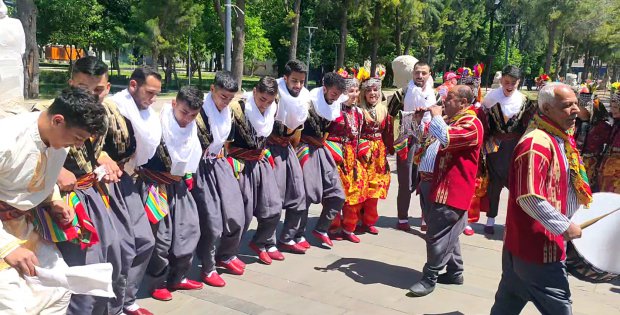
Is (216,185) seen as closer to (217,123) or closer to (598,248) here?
(217,123)

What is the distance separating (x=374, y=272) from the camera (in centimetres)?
503

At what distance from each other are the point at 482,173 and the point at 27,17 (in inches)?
654

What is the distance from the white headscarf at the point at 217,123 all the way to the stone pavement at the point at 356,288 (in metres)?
1.15

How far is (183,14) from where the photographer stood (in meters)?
28.2

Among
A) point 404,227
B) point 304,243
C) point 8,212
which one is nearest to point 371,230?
point 404,227

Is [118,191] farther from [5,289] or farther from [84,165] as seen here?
[5,289]

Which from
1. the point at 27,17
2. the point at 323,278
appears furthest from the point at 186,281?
the point at 27,17

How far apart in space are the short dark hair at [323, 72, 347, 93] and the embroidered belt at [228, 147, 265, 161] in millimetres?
968

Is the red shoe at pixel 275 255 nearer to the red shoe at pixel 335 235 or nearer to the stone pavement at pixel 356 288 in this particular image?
the stone pavement at pixel 356 288

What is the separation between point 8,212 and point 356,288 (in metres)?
2.79

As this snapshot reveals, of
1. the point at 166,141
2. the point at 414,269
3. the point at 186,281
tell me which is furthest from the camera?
the point at 414,269

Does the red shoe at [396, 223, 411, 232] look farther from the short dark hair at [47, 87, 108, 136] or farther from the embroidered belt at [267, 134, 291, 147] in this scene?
the short dark hair at [47, 87, 108, 136]

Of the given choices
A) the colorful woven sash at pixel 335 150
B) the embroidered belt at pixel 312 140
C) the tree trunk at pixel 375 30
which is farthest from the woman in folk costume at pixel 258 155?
the tree trunk at pixel 375 30

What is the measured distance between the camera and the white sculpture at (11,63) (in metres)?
3.18
